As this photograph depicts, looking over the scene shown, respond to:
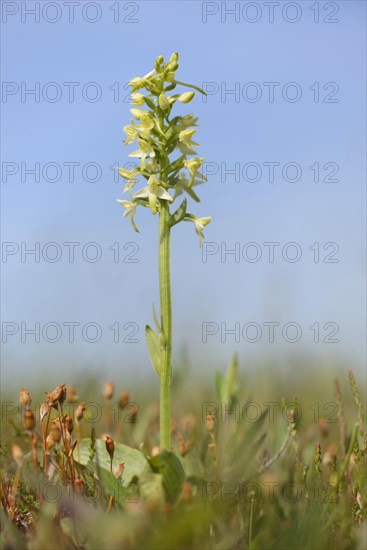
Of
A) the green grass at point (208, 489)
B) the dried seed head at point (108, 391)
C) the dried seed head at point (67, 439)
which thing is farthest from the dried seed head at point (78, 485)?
the dried seed head at point (108, 391)

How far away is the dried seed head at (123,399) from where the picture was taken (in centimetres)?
311

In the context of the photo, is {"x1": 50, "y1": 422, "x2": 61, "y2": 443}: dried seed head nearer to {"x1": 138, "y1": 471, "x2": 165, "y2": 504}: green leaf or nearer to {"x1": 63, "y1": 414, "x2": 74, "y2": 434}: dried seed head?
{"x1": 63, "y1": 414, "x2": 74, "y2": 434}: dried seed head

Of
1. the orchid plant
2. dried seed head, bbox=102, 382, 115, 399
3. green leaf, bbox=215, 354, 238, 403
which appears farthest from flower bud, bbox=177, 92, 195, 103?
dried seed head, bbox=102, 382, 115, 399

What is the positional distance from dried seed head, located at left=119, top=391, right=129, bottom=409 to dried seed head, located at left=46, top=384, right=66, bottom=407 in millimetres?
436

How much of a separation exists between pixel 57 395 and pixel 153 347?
60 cm

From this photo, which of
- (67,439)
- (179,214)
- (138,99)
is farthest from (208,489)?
(138,99)

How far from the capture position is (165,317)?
3.18 meters

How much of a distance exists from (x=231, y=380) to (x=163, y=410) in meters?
0.48

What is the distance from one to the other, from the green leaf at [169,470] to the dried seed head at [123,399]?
0.64m

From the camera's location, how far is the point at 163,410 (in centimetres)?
304

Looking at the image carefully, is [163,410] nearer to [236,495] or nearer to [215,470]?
[215,470]

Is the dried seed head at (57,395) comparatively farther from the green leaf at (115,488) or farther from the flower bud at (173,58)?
the flower bud at (173,58)

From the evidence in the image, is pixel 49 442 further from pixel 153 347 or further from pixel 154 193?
pixel 154 193

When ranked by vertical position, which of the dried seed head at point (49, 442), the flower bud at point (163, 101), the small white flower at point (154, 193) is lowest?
the dried seed head at point (49, 442)
